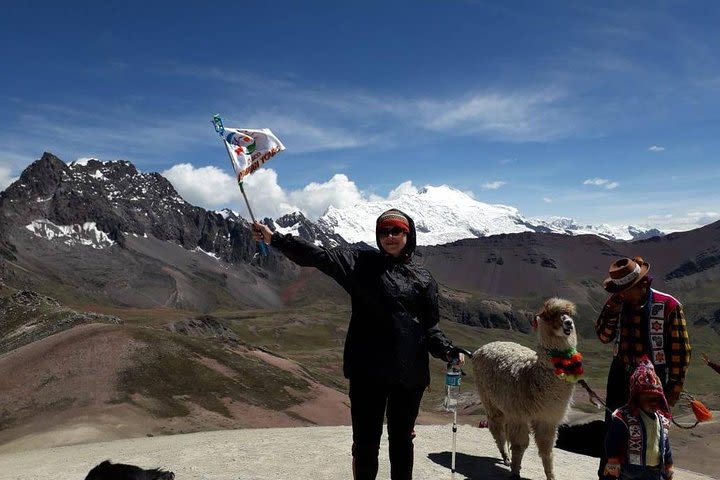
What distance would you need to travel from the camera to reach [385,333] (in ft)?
19.8

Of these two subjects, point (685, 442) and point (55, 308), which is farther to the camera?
point (55, 308)

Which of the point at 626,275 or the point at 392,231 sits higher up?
the point at 392,231

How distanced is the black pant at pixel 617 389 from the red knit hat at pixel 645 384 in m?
0.40

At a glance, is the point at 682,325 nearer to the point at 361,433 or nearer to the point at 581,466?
the point at 361,433

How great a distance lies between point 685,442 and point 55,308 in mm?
48291

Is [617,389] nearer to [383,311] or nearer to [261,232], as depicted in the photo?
[383,311]

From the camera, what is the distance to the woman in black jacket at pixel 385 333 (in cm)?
603

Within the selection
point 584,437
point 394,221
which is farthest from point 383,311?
point 584,437

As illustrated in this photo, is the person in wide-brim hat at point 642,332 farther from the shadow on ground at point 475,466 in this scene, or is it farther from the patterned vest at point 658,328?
the shadow on ground at point 475,466

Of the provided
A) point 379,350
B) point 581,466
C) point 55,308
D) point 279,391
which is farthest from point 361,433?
point 55,308

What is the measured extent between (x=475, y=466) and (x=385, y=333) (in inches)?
242

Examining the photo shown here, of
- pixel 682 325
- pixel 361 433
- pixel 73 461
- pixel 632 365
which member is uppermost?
pixel 682 325

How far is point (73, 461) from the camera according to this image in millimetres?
12391

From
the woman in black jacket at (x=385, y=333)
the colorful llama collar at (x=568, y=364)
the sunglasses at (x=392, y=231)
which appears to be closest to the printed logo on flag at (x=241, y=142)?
the woman in black jacket at (x=385, y=333)
